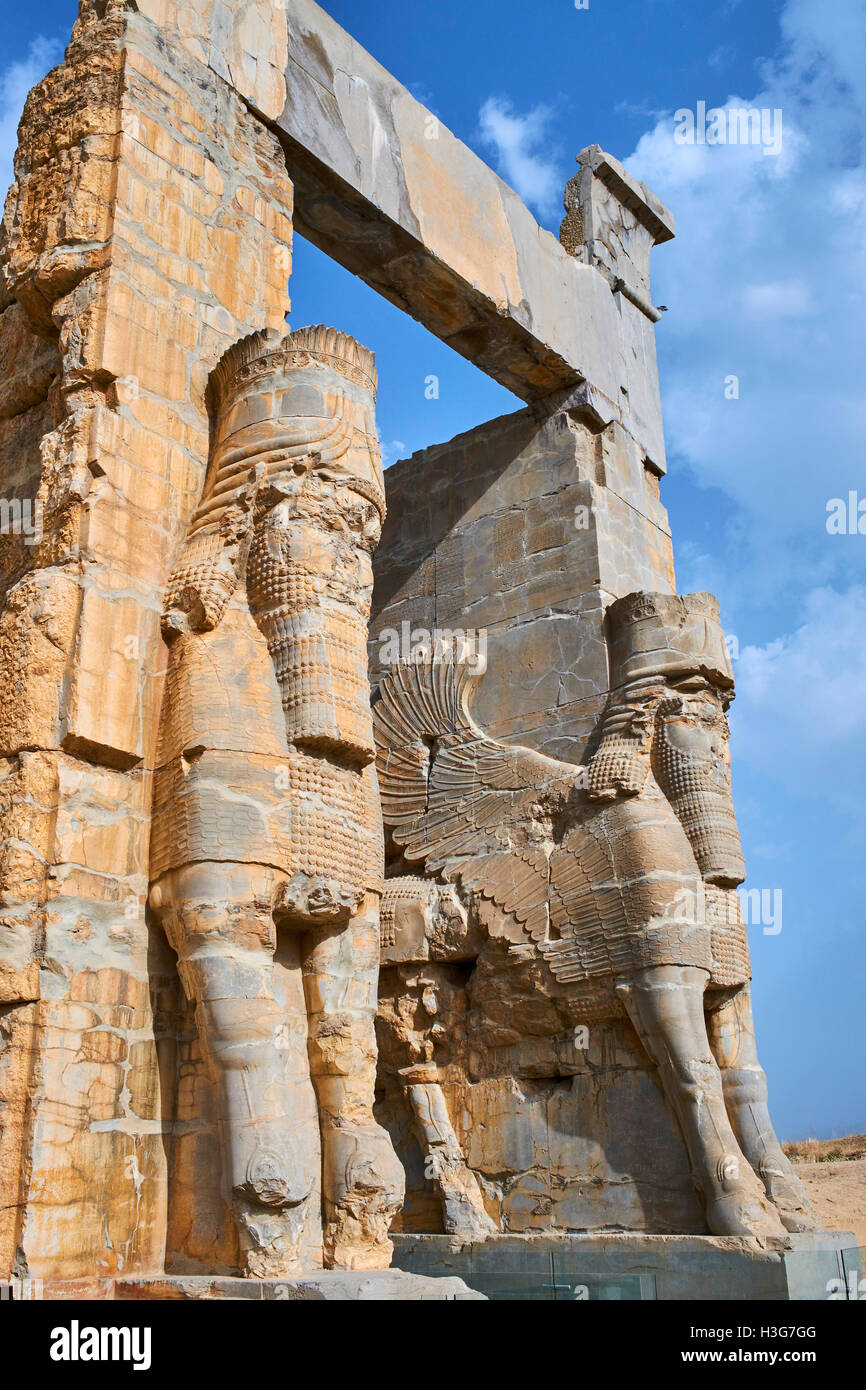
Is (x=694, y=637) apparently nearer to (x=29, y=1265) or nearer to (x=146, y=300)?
(x=146, y=300)

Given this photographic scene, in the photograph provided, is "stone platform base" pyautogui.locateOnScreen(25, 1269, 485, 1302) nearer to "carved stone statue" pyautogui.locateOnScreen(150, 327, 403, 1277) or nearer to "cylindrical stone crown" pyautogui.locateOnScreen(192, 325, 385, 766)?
"carved stone statue" pyautogui.locateOnScreen(150, 327, 403, 1277)

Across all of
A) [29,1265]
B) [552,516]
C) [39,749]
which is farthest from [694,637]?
[29,1265]

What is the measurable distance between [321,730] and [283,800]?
257 millimetres

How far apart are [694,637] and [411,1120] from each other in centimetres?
285

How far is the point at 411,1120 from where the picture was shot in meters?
6.77

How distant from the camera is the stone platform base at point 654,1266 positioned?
197 inches

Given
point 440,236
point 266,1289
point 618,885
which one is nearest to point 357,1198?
point 266,1289

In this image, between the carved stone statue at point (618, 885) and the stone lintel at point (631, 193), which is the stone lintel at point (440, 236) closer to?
the stone lintel at point (631, 193)

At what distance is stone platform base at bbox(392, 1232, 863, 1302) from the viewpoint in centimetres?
501

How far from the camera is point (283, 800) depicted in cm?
414

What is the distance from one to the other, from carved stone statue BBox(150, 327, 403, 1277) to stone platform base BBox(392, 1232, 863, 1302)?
1318 millimetres

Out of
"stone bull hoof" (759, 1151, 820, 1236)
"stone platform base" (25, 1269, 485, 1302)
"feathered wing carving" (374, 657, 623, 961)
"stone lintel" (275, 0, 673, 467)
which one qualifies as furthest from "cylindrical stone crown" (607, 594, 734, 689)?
"stone platform base" (25, 1269, 485, 1302)

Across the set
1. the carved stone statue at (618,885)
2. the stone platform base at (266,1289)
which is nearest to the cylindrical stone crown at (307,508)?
the stone platform base at (266,1289)

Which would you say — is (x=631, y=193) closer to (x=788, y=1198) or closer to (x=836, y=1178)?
(x=788, y=1198)
